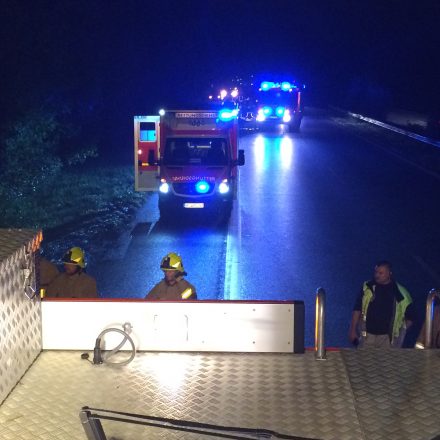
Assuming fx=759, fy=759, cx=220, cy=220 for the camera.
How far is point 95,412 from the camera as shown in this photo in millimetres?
3539

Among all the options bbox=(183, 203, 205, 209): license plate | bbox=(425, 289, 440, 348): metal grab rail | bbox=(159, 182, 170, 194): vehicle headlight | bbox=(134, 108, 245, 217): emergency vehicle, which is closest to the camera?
bbox=(425, 289, 440, 348): metal grab rail

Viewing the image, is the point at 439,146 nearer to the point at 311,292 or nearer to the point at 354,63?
the point at 311,292

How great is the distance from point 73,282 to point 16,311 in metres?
3.83

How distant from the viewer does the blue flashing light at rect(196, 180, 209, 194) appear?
58.3ft

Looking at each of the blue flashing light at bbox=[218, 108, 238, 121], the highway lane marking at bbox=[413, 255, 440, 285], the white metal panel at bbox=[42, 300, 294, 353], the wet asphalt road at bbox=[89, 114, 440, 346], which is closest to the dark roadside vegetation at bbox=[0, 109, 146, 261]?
the wet asphalt road at bbox=[89, 114, 440, 346]

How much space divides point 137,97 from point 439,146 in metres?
21.5

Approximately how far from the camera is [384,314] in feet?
22.7

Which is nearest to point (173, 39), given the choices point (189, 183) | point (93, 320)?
point (189, 183)

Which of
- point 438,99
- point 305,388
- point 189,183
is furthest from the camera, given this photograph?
point 438,99

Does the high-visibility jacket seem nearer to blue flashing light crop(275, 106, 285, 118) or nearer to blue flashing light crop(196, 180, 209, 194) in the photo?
blue flashing light crop(196, 180, 209, 194)

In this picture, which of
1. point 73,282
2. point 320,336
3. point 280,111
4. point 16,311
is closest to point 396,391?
point 320,336

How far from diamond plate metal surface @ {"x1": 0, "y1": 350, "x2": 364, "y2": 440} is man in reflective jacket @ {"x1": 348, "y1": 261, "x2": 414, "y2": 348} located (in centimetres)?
264

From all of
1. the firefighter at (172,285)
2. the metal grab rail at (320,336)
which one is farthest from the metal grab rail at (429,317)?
the firefighter at (172,285)

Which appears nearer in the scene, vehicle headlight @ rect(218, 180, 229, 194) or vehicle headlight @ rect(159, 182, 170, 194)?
vehicle headlight @ rect(218, 180, 229, 194)
